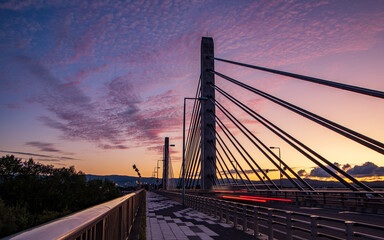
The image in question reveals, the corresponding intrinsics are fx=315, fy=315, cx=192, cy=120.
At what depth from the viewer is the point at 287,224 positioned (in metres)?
8.65

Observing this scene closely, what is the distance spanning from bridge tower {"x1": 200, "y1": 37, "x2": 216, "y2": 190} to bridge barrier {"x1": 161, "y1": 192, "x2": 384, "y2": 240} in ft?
16.6

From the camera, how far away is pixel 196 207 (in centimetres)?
2397

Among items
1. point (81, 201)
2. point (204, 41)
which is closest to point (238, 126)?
point (204, 41)

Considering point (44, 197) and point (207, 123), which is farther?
point (44, 197)

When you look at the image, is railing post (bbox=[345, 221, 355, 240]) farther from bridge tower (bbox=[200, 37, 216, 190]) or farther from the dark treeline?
the dark treeline

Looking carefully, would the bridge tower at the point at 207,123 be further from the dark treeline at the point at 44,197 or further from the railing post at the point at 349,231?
the dark treeline at the point at 44,197

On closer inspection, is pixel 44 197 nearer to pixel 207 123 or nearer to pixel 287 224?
pixel 207 123

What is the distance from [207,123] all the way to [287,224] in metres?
23.3

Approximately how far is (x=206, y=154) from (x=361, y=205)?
14.4 m

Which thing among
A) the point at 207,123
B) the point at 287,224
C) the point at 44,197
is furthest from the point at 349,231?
the point at 44,197

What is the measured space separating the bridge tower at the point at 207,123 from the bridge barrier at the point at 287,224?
507cm

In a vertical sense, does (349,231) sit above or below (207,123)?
below

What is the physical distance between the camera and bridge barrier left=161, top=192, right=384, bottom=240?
6.37 m

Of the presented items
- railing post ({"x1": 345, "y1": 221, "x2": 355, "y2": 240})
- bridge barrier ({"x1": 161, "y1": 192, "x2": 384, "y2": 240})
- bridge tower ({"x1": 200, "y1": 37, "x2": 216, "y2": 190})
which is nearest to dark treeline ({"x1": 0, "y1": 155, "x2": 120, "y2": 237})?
bridge tower ({"x1": 200, "y1": 37, "x2": 216, "y2": 190})
